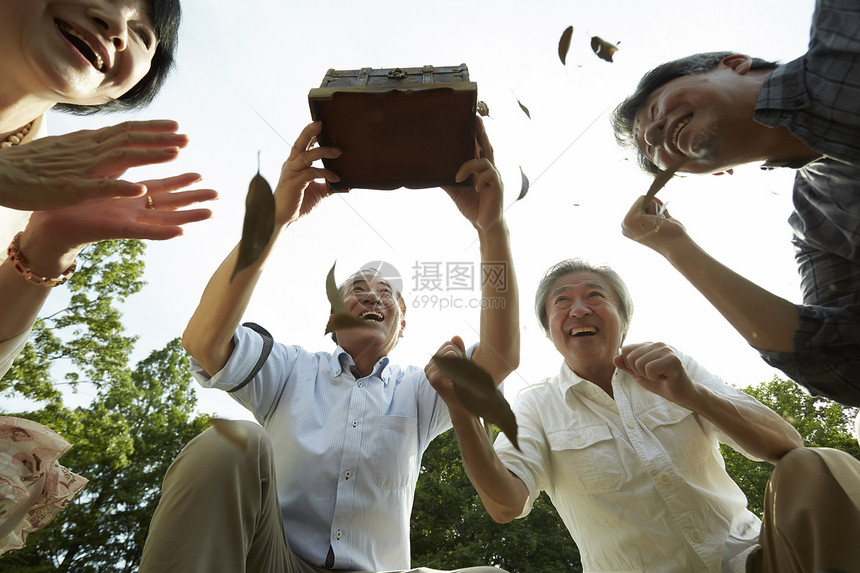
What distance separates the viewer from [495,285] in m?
1.83

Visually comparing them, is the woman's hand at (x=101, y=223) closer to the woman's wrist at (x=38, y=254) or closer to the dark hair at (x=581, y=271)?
the woman's wrist at (x=38, y=254)

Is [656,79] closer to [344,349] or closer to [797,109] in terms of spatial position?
[797,109]

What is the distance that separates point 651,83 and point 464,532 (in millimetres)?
11338

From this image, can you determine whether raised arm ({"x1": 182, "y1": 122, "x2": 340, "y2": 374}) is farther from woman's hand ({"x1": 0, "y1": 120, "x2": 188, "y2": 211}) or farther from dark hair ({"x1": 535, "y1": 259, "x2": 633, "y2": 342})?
dark hair ({"x1": 535, "y1": 259, "x2": 633, "y2": 342})

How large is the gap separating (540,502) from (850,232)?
11136 mm

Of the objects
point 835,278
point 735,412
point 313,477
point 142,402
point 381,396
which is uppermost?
point 142,402

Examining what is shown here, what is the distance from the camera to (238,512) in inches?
52.9

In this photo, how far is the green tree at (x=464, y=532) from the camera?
1109 cm

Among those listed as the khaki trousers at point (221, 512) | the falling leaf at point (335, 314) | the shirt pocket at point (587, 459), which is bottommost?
the khaki trousers at point (221, 512)

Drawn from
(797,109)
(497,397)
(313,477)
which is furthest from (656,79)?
(313,477)

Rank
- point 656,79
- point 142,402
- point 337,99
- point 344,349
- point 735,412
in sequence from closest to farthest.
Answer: point 337,99 < point 735,412 < point 656,79 < point 344,349 < point 142,402

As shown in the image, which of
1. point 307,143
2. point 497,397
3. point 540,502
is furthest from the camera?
point 540,502

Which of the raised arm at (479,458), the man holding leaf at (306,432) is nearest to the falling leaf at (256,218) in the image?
the man holding leaf at (306,432)

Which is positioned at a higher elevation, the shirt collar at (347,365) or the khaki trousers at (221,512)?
the shirt collar at (347,365)
